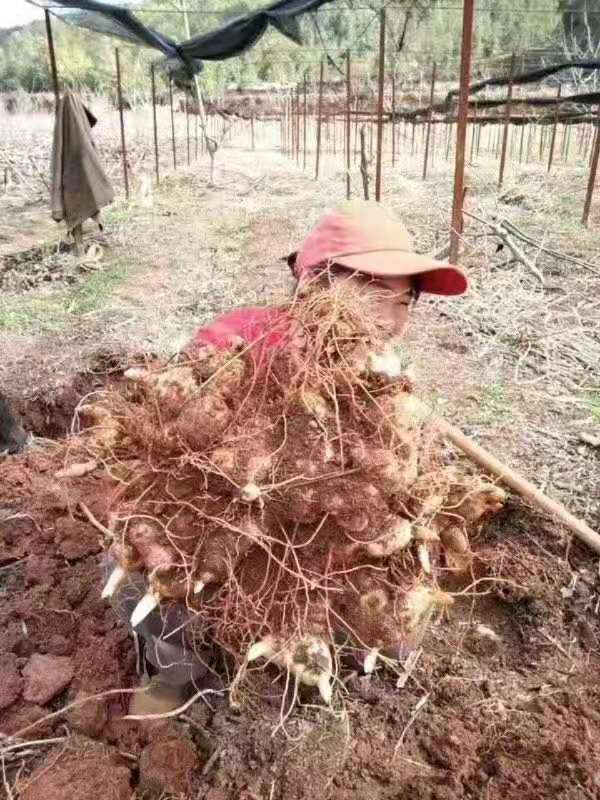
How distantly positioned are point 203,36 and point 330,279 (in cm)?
771

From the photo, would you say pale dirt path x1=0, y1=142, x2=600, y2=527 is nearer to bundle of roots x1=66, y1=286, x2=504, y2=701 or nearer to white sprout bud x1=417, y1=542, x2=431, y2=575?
bundle of roots x1=66, y1=286, x2=504, y2=701

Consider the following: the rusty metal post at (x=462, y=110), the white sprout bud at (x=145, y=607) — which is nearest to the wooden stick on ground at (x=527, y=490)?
the white sprout bud at (x=145, y=607)

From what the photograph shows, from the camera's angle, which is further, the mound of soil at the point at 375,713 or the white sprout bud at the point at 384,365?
the mound of soil at the point at 375,713

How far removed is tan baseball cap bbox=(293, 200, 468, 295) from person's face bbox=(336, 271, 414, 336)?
36mm

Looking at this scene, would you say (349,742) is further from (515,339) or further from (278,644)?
(515,339)

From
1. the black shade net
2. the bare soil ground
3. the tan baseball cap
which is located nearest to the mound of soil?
the bare soil ground

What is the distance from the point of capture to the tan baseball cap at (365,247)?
1.78 metres

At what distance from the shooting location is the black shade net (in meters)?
6.70

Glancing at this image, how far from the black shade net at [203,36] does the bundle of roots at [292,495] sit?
6260mm

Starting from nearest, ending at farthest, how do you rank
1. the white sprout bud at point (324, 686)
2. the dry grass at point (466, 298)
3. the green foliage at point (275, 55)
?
the white sprout bud at point (324, 686) < the dry grass at point (466, 298) < the green foliage at point (275, 55)

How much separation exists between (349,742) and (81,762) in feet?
2.33

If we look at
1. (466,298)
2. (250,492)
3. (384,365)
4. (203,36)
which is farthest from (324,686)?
(203,36)

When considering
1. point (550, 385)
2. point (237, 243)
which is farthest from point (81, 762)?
point (237, 243)

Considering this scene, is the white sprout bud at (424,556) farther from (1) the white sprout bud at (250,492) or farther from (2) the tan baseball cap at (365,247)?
(2) the tan baseball cap at (365,247)
